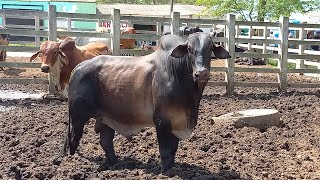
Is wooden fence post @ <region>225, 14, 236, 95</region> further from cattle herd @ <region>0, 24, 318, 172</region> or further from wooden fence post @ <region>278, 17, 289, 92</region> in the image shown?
cattle herd @ <region>0, 24, 318, 172</region>

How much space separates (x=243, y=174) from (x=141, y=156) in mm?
1371

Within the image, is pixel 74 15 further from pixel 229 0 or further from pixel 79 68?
pixel 229 0

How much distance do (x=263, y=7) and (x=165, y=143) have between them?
18.8 meters

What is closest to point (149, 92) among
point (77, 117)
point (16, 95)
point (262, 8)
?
point (77, 117)

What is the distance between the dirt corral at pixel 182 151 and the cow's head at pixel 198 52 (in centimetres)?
104

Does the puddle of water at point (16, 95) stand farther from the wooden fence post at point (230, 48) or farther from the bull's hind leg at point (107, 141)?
the bull's hind leg at point (107, 141)

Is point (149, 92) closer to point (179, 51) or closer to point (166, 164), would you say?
point (179, 51)

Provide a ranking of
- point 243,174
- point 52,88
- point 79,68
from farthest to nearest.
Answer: point 52,88
point 79,68
point 243,174

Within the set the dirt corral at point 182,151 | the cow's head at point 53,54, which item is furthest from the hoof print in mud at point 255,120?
the cow's head at point 53,54

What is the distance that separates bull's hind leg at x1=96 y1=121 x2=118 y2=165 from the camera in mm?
5949

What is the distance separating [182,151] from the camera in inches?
250

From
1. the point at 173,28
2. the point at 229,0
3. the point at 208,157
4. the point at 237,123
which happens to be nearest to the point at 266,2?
the point at 229,0

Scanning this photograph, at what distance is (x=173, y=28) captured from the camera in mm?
11305

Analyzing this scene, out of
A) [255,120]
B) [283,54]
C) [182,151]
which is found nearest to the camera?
[182,151]
